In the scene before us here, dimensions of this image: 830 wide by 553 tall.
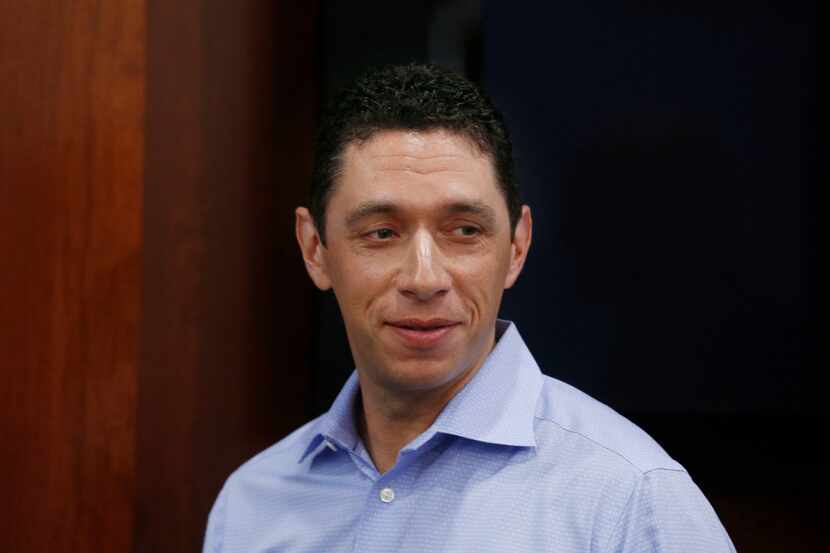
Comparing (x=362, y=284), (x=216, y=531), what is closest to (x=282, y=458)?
(x=216, y=531)

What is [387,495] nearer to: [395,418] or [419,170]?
[395,418]

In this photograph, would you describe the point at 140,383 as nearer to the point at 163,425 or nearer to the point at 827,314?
the point at 163,425

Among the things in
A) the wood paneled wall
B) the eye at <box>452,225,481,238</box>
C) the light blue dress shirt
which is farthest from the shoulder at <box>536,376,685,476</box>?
the wood paneled wall

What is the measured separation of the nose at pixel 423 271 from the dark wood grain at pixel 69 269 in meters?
0.52

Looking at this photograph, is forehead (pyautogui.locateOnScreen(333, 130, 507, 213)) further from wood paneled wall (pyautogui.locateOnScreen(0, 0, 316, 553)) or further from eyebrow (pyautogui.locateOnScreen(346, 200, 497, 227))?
wood paneled wall (pyautogui.locateOnScreen(0, 0, 316, 553))

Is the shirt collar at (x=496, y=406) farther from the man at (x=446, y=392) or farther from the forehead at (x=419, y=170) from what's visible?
the forehead at (x=419, y=170)

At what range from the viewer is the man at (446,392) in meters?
0.96

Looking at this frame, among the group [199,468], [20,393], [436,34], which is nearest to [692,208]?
[436,34]

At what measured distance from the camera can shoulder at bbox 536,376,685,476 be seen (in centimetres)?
97

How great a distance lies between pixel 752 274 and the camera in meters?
1.64

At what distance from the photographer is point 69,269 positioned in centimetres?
134

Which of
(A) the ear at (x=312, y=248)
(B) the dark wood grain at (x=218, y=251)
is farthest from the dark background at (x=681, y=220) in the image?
(A) the ear at (x=312, y=248)

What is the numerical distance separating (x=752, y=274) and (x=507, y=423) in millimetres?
844

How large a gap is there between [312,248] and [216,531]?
1.53 feet
